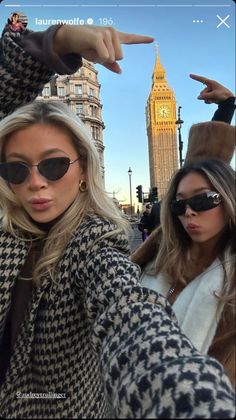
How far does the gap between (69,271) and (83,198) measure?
169 millimetres

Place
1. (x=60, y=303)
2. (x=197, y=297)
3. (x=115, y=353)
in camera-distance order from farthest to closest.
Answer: (x=197, y=297) < (x=60, y=303) < (x=115, y=353)

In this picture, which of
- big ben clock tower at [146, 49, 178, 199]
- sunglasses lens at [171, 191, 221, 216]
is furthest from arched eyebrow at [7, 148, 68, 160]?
sunglasses lens at [171, 191, 221, 216]

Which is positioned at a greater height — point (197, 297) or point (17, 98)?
point (17, 98)

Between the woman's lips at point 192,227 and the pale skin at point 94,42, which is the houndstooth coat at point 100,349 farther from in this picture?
the woman's lips at point 192,227

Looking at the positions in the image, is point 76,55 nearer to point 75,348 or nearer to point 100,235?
point 100,235

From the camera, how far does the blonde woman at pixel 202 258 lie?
988mm

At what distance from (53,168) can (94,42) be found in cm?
25

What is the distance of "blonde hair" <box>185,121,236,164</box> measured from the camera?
1255 millimetres

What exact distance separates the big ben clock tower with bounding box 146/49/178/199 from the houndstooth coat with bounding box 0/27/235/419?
→ 0.42 m

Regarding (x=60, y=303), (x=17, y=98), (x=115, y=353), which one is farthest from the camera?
(x=17, y=98)

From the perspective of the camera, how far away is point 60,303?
2.19 feet

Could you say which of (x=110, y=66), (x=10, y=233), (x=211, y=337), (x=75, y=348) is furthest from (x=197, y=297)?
(x=110, y=66)

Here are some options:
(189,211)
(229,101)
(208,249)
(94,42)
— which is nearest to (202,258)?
(208,249)

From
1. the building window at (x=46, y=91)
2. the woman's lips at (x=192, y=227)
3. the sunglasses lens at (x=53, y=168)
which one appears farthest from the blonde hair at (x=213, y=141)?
the sunglasses lens at (x=53, y=168)
